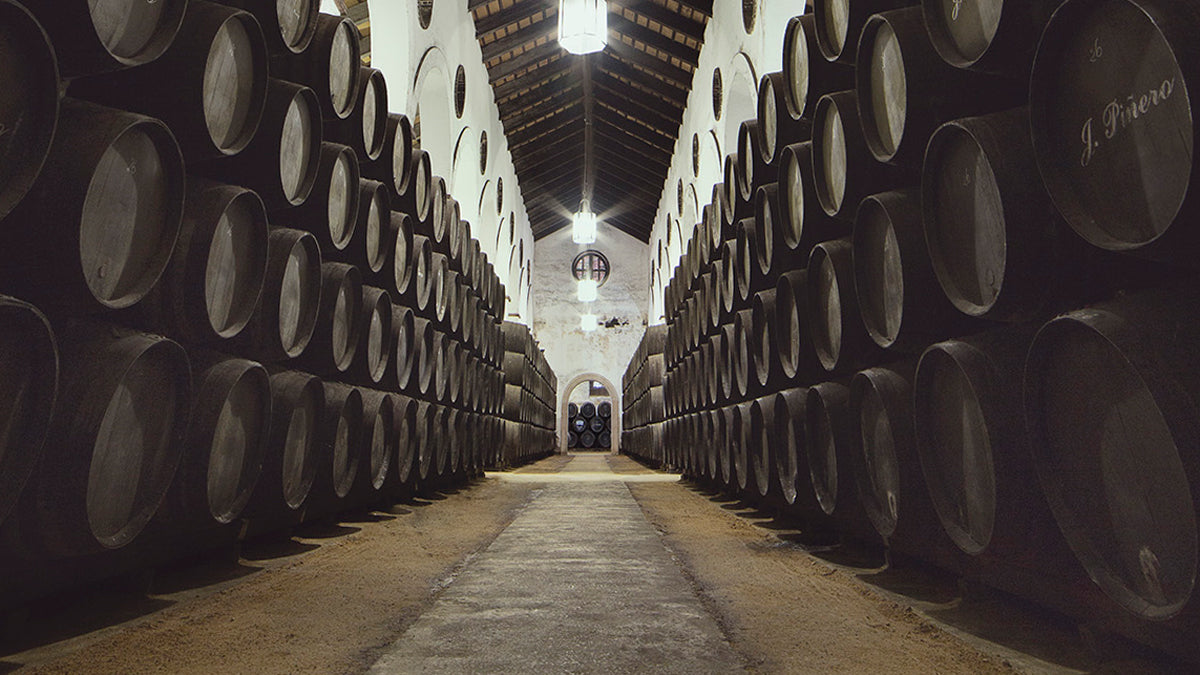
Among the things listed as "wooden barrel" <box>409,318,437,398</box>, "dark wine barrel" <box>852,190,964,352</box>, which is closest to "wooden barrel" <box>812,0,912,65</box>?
"dark wine barrel" <box>852,190,964,352</box>

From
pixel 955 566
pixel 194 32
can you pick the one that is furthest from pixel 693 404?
pixel 194 32

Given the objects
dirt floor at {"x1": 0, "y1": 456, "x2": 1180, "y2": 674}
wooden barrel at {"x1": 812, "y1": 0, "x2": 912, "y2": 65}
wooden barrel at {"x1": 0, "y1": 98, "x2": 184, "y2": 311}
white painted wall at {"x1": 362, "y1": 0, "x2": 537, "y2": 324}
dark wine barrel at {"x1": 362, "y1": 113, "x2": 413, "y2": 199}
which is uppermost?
white painted wall at {"x1": 362, "y1": 0, "x2": 537, "y2": 324}

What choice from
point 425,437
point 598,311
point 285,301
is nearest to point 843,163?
point 285,301

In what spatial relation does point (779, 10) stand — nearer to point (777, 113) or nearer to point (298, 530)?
point (777, 113)

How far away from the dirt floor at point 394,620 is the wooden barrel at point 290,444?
0.24 m

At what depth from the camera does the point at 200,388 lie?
2.50 meters

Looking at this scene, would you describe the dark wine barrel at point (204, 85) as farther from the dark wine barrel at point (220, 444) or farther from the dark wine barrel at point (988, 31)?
the dark wine barrel at point (988, 31)

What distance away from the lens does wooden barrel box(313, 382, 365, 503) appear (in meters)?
3.82

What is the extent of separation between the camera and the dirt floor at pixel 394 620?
67.2 inches

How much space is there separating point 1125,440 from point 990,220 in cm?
65

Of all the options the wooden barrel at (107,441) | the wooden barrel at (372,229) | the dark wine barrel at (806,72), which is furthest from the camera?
the wooden barrel at (372,229)

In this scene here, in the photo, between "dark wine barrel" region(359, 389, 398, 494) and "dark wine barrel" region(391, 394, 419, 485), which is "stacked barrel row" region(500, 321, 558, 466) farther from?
"dark wine barrel" region(359, 389, 398, 494)

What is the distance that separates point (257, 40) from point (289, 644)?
1885 millimetres

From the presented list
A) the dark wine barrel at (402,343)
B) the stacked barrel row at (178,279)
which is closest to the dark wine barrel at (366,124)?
the stacked barrel row at (178,279)
